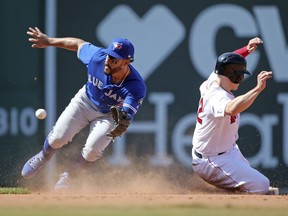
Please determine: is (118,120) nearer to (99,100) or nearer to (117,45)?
(99,100)

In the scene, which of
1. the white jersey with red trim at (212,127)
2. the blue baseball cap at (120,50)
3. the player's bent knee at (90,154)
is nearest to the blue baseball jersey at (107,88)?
the blue baseball cap at (120,50)

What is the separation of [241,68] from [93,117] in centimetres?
163

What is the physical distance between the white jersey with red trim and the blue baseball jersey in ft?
2.10

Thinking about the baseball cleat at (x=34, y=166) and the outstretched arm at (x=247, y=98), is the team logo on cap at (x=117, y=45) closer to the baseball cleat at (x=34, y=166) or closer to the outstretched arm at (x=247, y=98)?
the outstretched arm at (x=247, y=98)

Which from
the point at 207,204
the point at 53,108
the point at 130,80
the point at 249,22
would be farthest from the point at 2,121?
the point at 207,204

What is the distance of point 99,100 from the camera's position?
8.75 meters

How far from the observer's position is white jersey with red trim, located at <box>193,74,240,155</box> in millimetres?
8406

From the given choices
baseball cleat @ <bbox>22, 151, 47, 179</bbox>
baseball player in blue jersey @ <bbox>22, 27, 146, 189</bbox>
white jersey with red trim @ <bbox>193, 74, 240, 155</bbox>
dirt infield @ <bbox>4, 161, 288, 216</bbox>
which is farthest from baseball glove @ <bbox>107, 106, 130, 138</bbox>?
baseball cleat @ <bbox>22, 151, 47, 179</bbox>

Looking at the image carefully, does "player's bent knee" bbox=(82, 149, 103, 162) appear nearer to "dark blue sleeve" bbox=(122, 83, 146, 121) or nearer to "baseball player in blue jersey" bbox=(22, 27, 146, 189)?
"baseball player in blue jersey" bbox=(22, 27, 146, 189)

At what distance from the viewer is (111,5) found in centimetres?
1041

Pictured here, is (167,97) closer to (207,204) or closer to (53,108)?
(53,108)

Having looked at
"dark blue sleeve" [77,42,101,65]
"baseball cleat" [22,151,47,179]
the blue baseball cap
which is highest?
the blue baseball cap

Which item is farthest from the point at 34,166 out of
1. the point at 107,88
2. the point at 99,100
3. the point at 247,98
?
the point at 247,98

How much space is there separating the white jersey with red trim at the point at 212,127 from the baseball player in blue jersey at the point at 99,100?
64 centimetres
